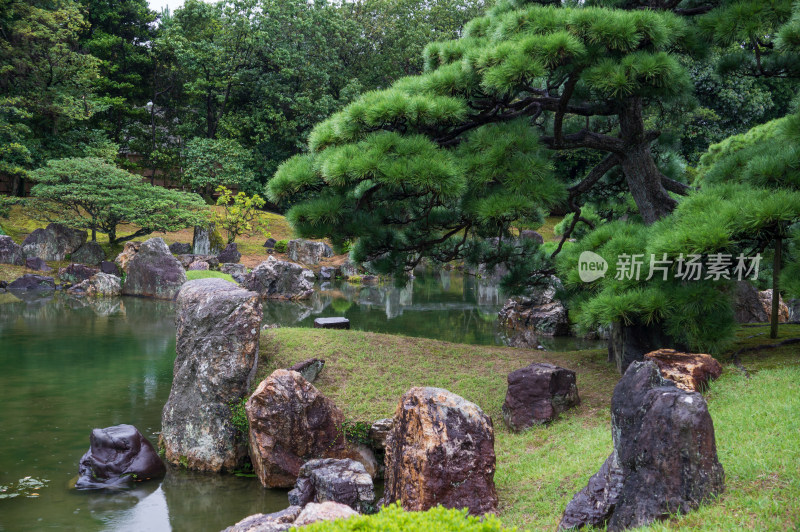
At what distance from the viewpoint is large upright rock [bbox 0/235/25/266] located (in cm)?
2088

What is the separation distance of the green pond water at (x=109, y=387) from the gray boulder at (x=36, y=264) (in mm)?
2660

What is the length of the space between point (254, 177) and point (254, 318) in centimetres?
2418

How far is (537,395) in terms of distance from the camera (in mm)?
6750

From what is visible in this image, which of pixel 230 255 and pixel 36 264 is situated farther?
pixel 230 255

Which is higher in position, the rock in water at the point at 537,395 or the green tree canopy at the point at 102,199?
the green tree canopy at the point at 102,199

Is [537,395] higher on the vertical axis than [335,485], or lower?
higher

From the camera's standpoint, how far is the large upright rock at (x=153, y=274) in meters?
19.3

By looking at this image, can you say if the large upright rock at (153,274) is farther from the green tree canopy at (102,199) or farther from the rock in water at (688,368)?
the rock in water at (688,368)

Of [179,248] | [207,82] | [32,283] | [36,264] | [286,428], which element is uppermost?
[207,82]

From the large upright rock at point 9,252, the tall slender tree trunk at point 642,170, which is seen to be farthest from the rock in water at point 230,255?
the tall slender tree trunk at point 642,170

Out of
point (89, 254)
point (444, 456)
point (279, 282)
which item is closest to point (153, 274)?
point (279, 282)

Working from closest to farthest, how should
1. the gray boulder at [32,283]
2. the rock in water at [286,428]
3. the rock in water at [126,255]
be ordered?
the rock in water at [286,428] < the gray boulder at [32,283] < the rock in water at [126,255]

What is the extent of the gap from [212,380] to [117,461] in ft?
4.05

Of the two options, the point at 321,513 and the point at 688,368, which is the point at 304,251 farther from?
the point at 321,513
